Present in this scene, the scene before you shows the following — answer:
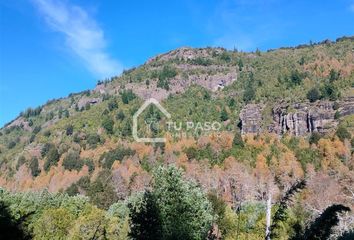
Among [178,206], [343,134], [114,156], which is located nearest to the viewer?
[178,206]

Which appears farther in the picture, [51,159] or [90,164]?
[51,159]

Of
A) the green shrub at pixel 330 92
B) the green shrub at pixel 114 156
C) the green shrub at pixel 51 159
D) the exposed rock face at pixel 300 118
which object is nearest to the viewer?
the green shrub at pixel 114 156

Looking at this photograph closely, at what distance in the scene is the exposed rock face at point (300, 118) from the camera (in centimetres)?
15475

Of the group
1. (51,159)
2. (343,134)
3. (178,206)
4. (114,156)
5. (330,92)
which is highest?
(330,92)

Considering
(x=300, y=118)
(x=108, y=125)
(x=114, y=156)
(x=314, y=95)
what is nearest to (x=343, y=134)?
(x=300, y=118)

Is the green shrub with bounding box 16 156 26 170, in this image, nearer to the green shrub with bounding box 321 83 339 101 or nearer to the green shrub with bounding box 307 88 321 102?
the green shrub with bounding box 307 88 321 102

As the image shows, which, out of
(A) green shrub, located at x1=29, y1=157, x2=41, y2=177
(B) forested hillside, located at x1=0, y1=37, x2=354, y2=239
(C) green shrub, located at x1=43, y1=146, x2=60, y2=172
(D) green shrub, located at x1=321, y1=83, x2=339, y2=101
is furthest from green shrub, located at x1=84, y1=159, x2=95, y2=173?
(D) green shrub, located at x1=321, y1=83, x2=339, y2=101

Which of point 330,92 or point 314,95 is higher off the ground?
point 330,92

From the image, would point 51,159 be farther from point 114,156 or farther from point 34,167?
point 114,156

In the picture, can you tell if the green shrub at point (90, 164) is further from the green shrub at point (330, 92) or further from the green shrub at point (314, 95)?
the green shrub at point (330, 92)

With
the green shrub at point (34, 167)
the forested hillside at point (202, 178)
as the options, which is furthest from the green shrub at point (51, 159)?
the green shrub at point (34, 167)

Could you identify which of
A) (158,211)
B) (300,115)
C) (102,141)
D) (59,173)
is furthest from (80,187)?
(158,211)

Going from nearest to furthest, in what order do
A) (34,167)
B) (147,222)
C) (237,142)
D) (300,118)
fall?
(147,222), (237,142), (34,167), (300,118)

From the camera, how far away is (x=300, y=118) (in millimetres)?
162125
